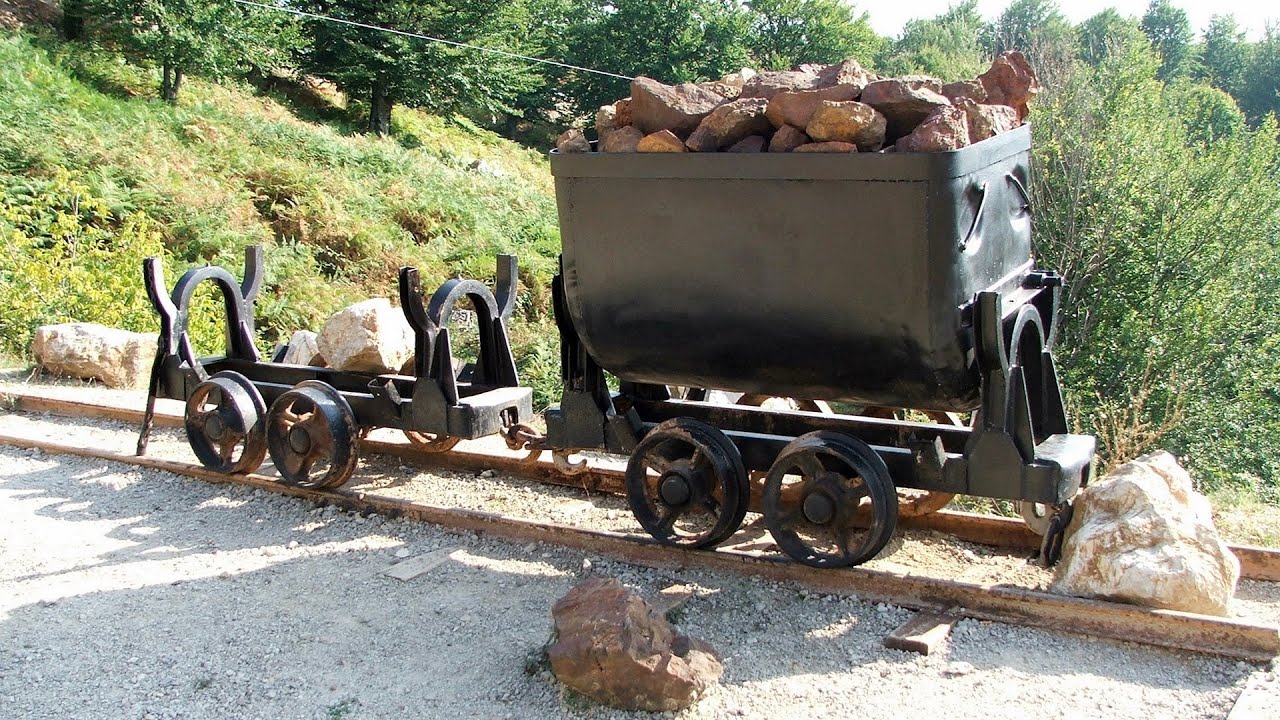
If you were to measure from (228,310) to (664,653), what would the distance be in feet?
13.7

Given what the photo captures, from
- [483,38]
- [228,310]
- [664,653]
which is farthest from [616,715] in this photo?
[483,38]

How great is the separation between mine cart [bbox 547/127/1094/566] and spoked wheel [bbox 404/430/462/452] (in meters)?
1.52

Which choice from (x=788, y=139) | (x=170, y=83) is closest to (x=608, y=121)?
Result: (x=788, y=139)

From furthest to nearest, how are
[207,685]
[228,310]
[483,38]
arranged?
[483,38] < [228,310] < [207,685]

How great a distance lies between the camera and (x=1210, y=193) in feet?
67.5

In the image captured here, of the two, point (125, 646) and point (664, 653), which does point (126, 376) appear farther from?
point (664, 653)

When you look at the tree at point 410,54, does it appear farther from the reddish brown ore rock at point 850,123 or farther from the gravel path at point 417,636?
the reddish brown ore rock at point 850,123

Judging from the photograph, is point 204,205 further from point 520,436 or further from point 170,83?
point 520,436

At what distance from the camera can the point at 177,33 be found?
21562mm

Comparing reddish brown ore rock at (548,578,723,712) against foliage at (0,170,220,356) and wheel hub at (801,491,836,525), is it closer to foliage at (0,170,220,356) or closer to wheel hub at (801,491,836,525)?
wheel hub at (801,491,836,525)

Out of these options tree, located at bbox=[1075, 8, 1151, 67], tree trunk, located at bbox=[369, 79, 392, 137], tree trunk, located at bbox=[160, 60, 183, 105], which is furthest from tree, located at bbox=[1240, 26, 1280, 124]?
tree trunk, located at bbox=[160, 60, 183, 105]

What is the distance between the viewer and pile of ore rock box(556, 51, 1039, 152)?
3990 mm

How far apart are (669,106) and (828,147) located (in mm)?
716

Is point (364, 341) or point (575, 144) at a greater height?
point (575, 144)
